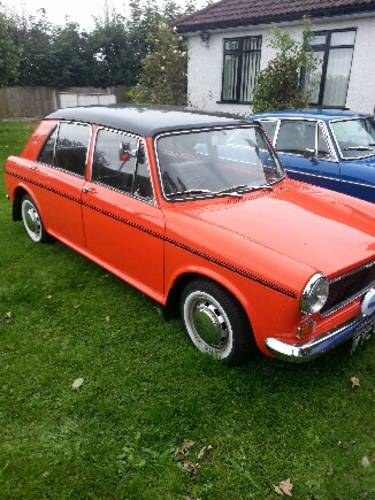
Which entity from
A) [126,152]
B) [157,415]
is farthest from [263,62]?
[157,415]

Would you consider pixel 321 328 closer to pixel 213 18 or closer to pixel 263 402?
pixel 263 402

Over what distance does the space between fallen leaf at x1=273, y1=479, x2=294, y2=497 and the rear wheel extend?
4141 millimetres

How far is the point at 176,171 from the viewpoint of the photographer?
3.72m

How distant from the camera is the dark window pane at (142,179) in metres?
3.71

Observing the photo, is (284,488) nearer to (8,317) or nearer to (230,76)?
(8,317)

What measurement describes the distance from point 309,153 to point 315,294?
409cm

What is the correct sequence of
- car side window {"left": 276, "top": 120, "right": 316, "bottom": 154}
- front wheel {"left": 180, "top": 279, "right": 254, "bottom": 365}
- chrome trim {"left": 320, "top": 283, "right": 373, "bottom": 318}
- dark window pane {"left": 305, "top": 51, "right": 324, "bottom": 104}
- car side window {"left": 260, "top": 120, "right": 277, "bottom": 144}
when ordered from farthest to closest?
1. dark window pane {"left": 305, "top": 51, "right": 324, "bottom": 104}
2. car side window {"left": 260, "top": 120, "right": 277, "bottom": 144}
3. car side window {"left": 276, "top": 120, "right": 316, "bottom": 154}
4. front wheel {"left": 180, "top": 279, "right": 254, "bottom": 365}
5. chrome trim {"left": 320, "top": 283, "right": 373, "bottom": 318}

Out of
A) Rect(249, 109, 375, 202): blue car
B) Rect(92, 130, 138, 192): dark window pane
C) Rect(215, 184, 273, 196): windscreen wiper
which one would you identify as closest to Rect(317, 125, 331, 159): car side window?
Rect(249, 109, 375, 202): blue car

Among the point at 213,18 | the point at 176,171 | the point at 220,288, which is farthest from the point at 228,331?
the point at 213,18

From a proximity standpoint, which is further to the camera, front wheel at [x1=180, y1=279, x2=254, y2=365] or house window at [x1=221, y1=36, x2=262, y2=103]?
house window at [x1=221, y1=36, x2=262, y2=103]

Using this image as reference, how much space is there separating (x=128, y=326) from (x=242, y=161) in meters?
1.89

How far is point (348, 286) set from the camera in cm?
316

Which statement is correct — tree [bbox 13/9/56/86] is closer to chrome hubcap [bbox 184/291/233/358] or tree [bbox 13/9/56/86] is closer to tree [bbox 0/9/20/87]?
tree [bbox 0/9/20/87]

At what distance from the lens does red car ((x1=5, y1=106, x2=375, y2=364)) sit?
2.94 metres
